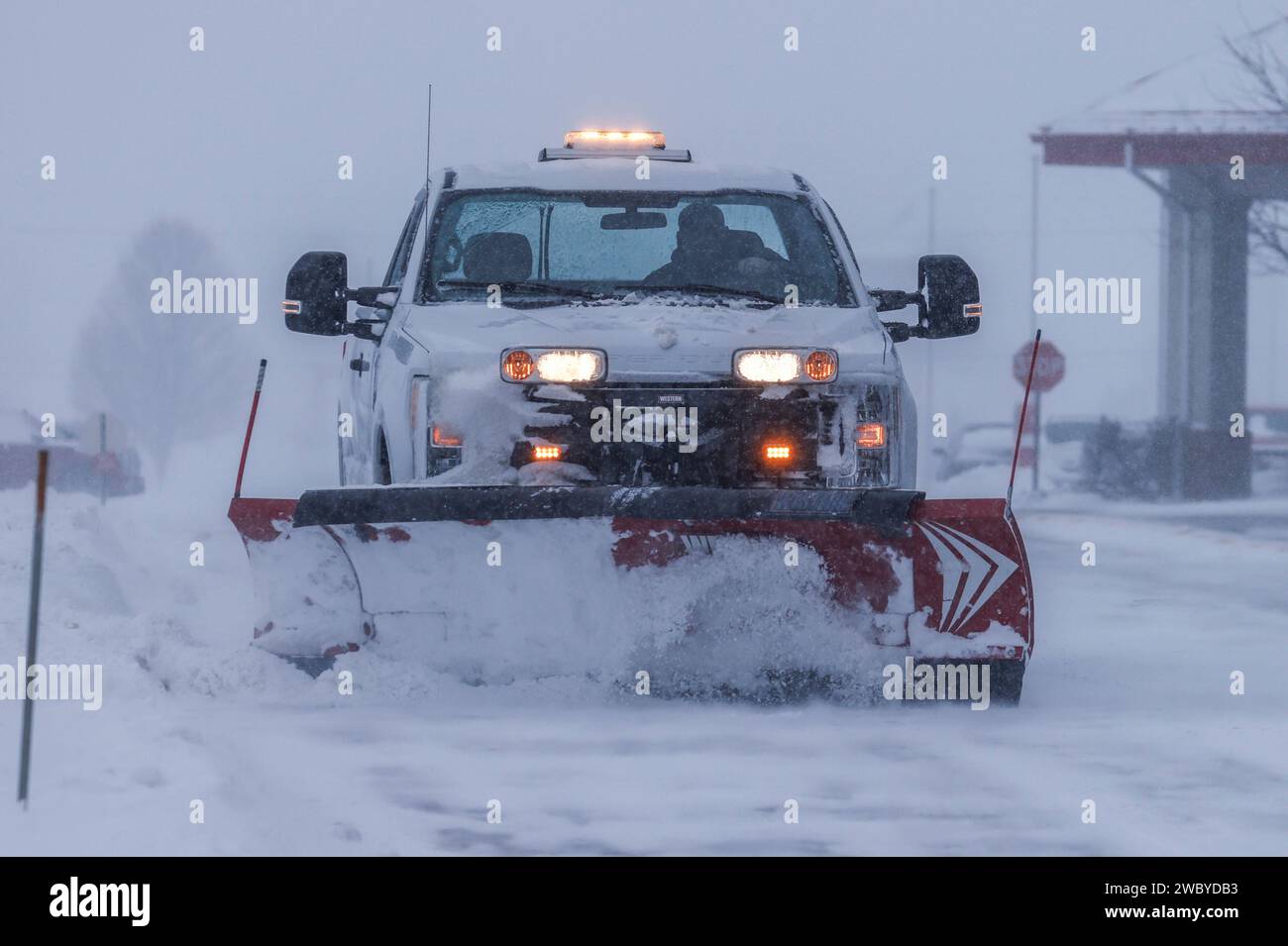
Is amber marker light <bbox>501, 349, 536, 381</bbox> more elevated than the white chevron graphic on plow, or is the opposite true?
amber marker light <bbox>501, 349, 536, 381</bbox>

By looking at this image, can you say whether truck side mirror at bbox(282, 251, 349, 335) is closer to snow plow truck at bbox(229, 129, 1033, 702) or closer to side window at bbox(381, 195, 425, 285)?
snow plow truck at bbox(229, 129, 1033, 702)

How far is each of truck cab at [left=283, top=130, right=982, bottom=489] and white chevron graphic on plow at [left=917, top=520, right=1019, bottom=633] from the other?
0.58 metres

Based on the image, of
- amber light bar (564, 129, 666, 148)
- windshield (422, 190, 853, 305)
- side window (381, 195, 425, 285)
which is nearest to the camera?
windshield (422, 190, 853, 305)

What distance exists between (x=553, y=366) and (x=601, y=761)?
1511 millimetres

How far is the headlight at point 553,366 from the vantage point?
645 centimetres

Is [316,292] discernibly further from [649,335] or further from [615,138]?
[615,138]

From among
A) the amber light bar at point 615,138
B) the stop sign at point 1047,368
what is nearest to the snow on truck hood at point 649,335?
the amber light bar at point 615,138

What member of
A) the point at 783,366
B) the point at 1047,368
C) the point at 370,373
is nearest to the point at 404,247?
the point at 370,373

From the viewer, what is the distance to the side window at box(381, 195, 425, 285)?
785cm

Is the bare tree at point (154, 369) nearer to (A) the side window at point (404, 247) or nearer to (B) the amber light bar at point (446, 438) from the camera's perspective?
(A) the side window at point (404, 247)

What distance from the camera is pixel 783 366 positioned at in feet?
21.5

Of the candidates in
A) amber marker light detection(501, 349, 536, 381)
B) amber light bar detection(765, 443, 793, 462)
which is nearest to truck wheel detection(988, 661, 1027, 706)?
amber light bar detection(765, 443, 793, 462)

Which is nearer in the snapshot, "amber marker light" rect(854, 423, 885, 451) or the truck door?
"amber marker light" rect(854, 423, 885, 451)
